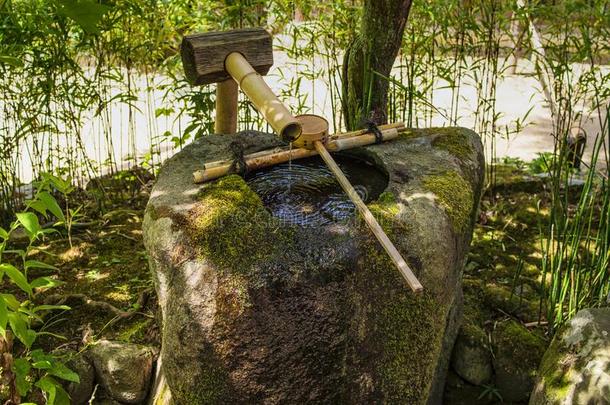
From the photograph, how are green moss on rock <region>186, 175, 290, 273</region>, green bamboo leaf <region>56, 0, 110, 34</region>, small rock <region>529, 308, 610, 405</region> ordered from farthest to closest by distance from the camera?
1. small rock <region>529, 308, 610, 405</region>
2. green moss on rock <region>186, 175, 290, 273</region>
3. green bamboo leaf <region>56, 0, 110, 34</region>

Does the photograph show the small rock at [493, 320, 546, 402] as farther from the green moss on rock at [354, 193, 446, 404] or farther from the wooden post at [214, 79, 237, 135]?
the wooden post at [214, 79, 237, 135]

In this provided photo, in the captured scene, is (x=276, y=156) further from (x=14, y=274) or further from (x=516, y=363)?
(x=516, y=363)

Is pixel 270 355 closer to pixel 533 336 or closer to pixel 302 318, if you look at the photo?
pixel 302 318

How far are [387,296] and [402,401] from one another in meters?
0.35

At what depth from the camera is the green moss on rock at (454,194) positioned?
2.25m

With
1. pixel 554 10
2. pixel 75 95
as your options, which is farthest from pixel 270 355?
pixel 554 10

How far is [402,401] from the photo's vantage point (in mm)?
2107

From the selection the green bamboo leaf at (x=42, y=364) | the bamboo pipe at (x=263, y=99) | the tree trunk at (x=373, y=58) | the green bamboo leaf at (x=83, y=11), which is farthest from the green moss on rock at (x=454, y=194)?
the green bamboo leaf at (x=42, y=364)

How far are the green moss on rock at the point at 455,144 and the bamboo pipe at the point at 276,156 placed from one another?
0.58 feet

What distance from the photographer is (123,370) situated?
256 cm

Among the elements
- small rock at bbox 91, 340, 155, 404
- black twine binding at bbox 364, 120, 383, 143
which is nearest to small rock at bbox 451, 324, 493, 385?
black twine binding at bbox 364, 120, 383, 143

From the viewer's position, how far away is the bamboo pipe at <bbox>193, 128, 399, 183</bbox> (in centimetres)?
230

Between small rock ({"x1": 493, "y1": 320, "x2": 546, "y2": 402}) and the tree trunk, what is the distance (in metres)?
1.20

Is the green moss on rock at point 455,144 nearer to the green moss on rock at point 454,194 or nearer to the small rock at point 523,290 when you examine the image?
the green moss on rock at point 454,194
